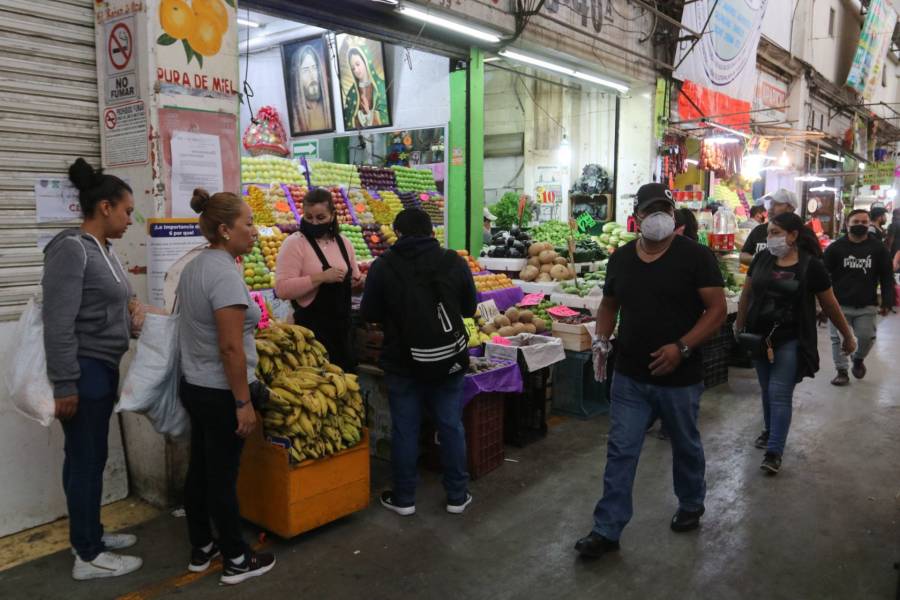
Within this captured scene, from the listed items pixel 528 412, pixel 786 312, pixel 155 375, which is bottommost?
pixel 528 412

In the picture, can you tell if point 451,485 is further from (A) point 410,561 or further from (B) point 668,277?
(B) point 668,277

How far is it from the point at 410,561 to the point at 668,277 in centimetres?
212

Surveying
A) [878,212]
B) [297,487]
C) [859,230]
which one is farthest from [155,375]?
[878,212]

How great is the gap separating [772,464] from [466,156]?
5.42 meters

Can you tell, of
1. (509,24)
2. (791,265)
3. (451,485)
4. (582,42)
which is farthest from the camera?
(582,42)

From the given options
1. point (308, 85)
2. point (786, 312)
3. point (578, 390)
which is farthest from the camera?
point (308, 85)

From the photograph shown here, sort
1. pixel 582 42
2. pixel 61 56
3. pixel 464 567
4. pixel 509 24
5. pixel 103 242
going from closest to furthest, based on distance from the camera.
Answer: pixel 103 242
pixel 464 567
pixel 61 56
pixel 509 24
pixel 582 42

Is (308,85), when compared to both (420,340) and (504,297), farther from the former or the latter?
(420,340)

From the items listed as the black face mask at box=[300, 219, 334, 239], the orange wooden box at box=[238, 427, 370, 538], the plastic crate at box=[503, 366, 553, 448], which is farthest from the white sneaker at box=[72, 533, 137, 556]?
the plastic crate at box=[503, 366, 553, 448]

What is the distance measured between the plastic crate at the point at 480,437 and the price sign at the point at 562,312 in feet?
5.85

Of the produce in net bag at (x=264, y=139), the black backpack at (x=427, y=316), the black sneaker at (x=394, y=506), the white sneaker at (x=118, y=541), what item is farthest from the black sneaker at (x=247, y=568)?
the produce in net bag at (x=264, y=139)

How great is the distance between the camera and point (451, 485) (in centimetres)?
442

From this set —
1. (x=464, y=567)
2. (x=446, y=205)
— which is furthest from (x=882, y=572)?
(x=446, y=205)

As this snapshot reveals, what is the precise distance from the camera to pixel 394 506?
4430 mm
